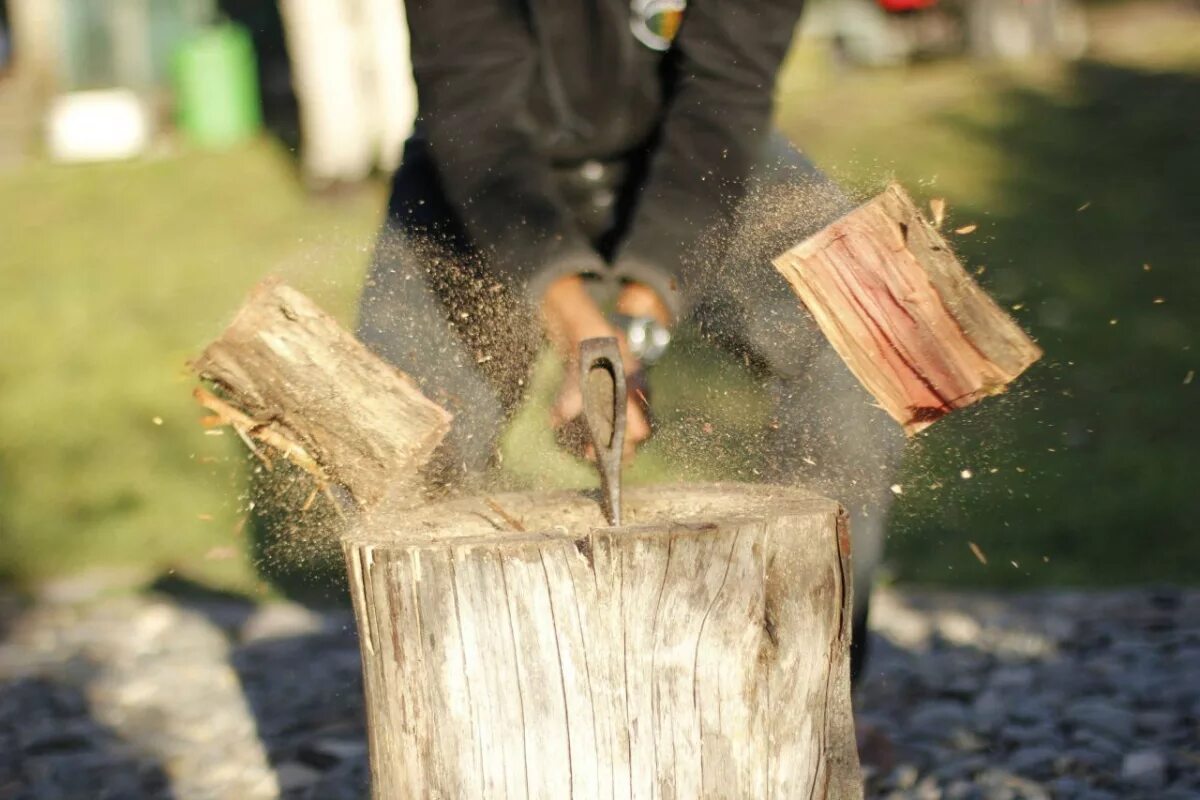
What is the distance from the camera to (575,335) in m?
2.98

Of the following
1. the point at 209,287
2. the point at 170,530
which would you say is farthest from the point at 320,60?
the point at 170,530

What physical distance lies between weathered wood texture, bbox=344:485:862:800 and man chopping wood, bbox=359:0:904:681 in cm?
79

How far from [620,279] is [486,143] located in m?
0.43

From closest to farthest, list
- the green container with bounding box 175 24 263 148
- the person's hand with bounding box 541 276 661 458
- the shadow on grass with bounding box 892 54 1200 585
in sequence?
1. the person's hand with bounding box 541 276 661 458
2. the shadow on grass with bounding box 892 54 1200 585
3. the green container with bounding box 175 24 263 148

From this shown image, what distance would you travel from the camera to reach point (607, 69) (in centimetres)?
334

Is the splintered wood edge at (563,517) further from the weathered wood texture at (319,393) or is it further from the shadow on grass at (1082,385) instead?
the shadow on grass at (1082,385)

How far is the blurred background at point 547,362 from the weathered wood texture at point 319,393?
1.35 feet

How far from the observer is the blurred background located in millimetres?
4863

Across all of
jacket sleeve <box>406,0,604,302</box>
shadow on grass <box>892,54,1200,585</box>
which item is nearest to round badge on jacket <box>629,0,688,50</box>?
jacket sleeve <box>406,0,604,302</box>

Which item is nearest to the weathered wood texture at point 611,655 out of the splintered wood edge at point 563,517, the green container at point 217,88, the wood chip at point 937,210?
the splintered wood edge at point 563,517

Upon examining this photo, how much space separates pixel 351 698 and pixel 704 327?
166 cm

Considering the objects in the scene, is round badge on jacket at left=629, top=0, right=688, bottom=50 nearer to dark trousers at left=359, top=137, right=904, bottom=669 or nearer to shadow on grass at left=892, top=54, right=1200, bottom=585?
dark trousers at left=359, top=137, right=904, bottom=669

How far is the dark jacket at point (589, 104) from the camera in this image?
10.5 ft

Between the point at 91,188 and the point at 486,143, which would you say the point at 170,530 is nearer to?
the point at 486,143
